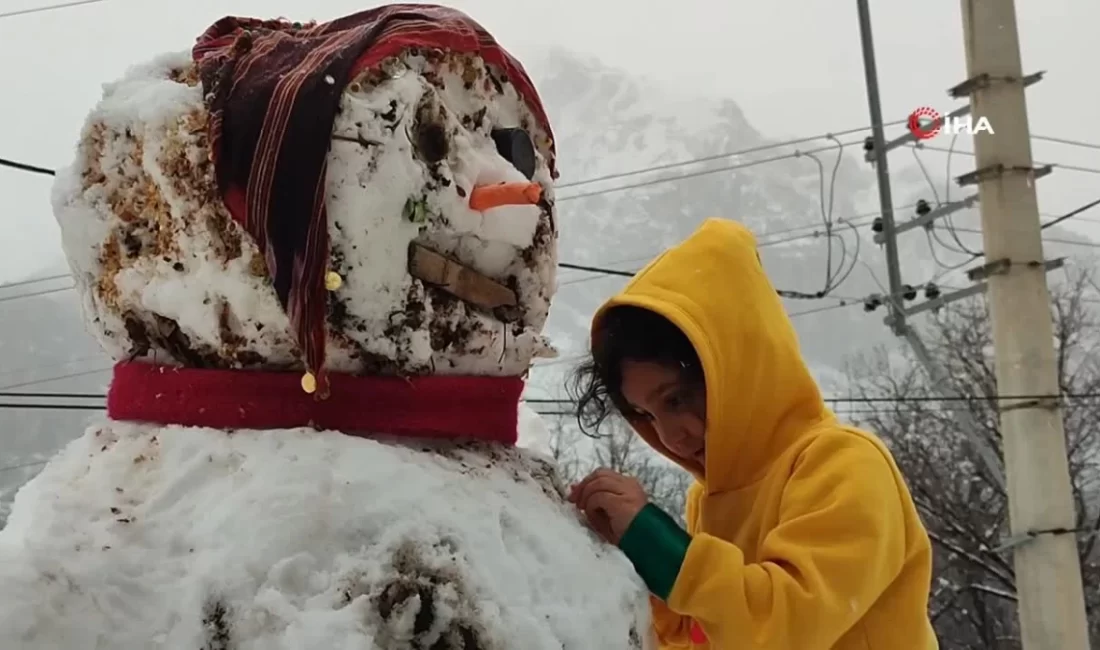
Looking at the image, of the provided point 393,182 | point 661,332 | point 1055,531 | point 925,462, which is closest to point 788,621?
point 661,332

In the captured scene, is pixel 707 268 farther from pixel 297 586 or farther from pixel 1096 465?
pixel 1096 465

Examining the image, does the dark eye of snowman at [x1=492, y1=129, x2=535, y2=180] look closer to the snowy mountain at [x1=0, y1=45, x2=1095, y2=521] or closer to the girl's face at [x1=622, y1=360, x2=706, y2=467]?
the girl's face at [x1=622, y1=360, x2=706, y2=467]

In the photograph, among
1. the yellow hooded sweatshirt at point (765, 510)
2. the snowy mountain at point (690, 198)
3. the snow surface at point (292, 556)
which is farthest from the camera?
the snowy mountain at point (690, 198)

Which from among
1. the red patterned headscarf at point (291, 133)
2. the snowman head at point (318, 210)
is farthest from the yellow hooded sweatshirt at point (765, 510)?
the red patterned headscarf at point (291, 133)

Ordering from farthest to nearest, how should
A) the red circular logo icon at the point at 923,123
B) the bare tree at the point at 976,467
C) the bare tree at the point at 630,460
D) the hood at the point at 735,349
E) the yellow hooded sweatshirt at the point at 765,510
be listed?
1. the bare tree at the point at 630,460
2. the bare tree at the point at 976,467
3. the red circular logo icon at the point at 923,123
4. the hood at the point at 735,349
5. the yellow hooded sweatshirt at the point at 765,510

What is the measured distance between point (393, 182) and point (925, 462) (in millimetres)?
5592

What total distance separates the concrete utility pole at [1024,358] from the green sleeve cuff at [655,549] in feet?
8.62

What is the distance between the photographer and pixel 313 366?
2.08 ft

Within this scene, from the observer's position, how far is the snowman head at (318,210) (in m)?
0.64

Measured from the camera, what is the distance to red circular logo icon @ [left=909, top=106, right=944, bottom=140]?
3625 mm

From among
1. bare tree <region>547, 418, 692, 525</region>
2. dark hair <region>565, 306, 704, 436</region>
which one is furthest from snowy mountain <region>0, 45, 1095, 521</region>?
dark hair <region>565, 306, 704, 436</region>

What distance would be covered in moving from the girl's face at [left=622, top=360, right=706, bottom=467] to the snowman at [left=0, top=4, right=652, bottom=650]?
17 centimetres

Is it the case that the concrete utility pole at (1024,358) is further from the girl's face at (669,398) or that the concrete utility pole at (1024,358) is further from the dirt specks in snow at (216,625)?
the dirt specks in snow at (216,625)

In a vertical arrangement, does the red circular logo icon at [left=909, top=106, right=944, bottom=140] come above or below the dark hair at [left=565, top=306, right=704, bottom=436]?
above
